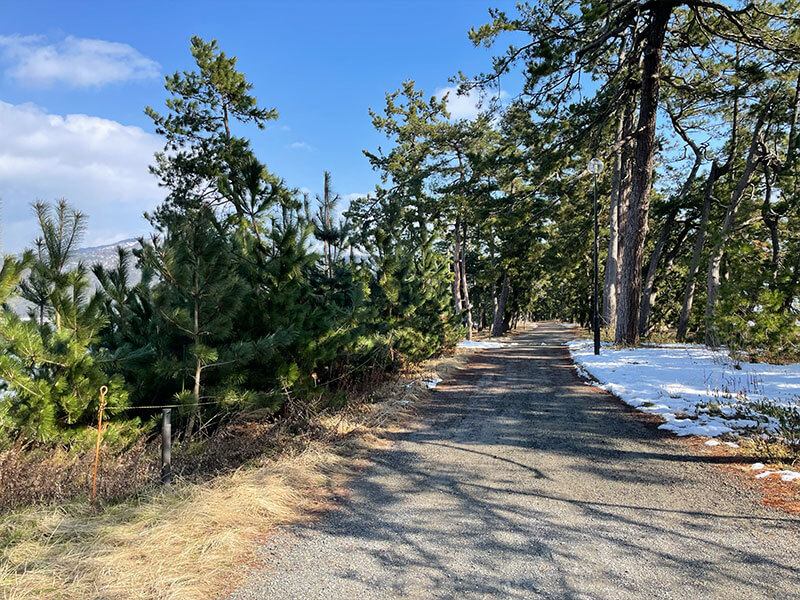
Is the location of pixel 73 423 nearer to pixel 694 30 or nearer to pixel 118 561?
pixel 118 561

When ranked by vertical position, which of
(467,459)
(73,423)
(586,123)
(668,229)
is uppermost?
(586,123)

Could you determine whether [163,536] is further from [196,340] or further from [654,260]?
[654,260]

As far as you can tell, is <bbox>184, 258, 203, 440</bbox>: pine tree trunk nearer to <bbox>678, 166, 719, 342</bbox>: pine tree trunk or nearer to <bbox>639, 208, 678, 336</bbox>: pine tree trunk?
<bbox>678, 166, 719, 342</bbox>: pine tree trunk

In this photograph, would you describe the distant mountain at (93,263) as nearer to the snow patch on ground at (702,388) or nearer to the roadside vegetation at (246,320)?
the roadside vegetation at (246,320)

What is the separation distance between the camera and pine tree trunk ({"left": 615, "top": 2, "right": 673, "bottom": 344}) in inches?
505

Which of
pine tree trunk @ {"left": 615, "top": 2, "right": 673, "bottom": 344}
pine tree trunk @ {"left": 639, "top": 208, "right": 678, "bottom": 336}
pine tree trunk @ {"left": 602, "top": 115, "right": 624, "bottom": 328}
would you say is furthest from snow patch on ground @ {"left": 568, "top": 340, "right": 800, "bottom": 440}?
pine tree trunk @ {"left": 639, "top": 208, "right": 678, "bottom": 336}

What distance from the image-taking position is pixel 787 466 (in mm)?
4516

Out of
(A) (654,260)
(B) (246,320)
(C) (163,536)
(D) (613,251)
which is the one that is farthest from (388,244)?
(A) (654,260)

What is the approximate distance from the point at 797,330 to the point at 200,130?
17.4 m

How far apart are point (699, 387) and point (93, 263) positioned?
1009 centimetres

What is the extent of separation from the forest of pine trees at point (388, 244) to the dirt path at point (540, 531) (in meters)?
2.44

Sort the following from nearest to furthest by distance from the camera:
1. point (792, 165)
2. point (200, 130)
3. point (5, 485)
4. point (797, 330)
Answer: point (5, 485)
point (797, 330)
point (792, 165)
point (200, 130)

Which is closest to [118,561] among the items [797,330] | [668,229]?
[797,330]

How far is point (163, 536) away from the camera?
3.05m
